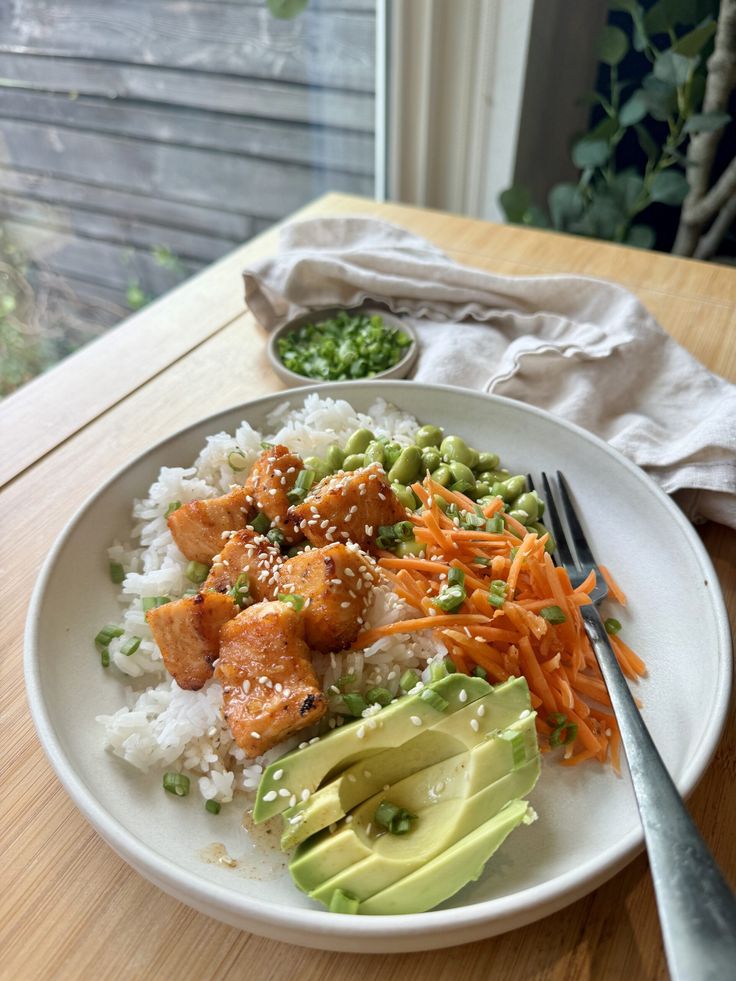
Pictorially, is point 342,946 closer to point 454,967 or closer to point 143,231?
point 454,967

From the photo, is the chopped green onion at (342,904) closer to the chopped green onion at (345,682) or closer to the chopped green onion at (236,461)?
the chopped green onion at (345,682)

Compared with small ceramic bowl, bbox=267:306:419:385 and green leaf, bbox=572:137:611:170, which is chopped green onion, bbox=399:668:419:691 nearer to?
small ceramic bowl, bbox=267:306:419:385

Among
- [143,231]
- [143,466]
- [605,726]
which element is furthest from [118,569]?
[143,231]

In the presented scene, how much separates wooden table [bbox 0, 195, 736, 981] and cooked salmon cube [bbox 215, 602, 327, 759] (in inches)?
9.8

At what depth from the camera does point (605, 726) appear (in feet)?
3.87

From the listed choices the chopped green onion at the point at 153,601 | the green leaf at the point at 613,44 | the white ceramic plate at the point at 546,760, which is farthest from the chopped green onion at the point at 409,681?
the green leaf at the point at 613,44

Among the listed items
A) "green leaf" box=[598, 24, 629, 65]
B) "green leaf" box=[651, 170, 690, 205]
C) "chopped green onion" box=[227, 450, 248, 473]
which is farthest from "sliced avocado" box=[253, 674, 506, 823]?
"green leaf" box=[598, 24, 629, 65]

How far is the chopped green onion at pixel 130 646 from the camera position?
127 centimetres

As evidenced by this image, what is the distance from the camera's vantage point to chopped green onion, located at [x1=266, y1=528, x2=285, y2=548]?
143 centimetres

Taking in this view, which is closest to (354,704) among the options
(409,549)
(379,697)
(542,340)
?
(379,697)

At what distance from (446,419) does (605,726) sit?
2.68ft

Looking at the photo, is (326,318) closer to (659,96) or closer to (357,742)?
(357,742)

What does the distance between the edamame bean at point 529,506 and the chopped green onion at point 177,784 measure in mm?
782

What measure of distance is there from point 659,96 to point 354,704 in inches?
126
